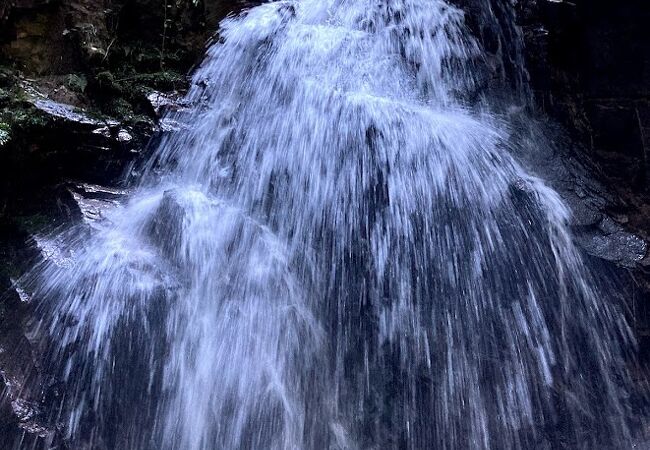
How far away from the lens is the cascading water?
394 centimetres

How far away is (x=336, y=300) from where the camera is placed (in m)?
4.35

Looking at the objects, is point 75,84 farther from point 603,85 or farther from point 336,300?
point 603,85

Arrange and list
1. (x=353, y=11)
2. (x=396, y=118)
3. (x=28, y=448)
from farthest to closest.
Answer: (x=353, y=11)
(x=396, y=118)
(x=28, y=448)

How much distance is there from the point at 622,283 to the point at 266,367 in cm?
335

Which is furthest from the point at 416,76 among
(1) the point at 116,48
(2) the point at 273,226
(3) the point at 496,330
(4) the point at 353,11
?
(1) the point at 116,48

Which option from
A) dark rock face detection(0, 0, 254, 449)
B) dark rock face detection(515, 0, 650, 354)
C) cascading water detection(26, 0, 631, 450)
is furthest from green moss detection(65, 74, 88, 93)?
dark rock face detection(515, 0, 650, 354)

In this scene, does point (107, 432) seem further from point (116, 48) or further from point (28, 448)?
point (116, 48)

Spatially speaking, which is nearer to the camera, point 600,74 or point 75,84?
point 75,84

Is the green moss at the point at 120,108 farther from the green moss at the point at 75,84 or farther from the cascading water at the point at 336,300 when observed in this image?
the cascading water at the point at 336,300

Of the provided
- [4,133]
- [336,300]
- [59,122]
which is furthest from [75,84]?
[336,300]

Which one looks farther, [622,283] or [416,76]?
[416,76]

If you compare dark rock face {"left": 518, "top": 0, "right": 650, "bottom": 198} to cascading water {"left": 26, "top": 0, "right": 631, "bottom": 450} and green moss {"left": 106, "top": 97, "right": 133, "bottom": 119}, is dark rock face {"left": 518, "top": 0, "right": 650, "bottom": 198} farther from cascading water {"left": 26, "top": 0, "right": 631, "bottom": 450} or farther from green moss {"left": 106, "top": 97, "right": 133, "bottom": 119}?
green moss {"left": 106, "top": 97, "right": 133, "bottom": 119}

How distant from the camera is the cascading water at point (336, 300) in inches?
155

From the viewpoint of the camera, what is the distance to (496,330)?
4273 millimetres
